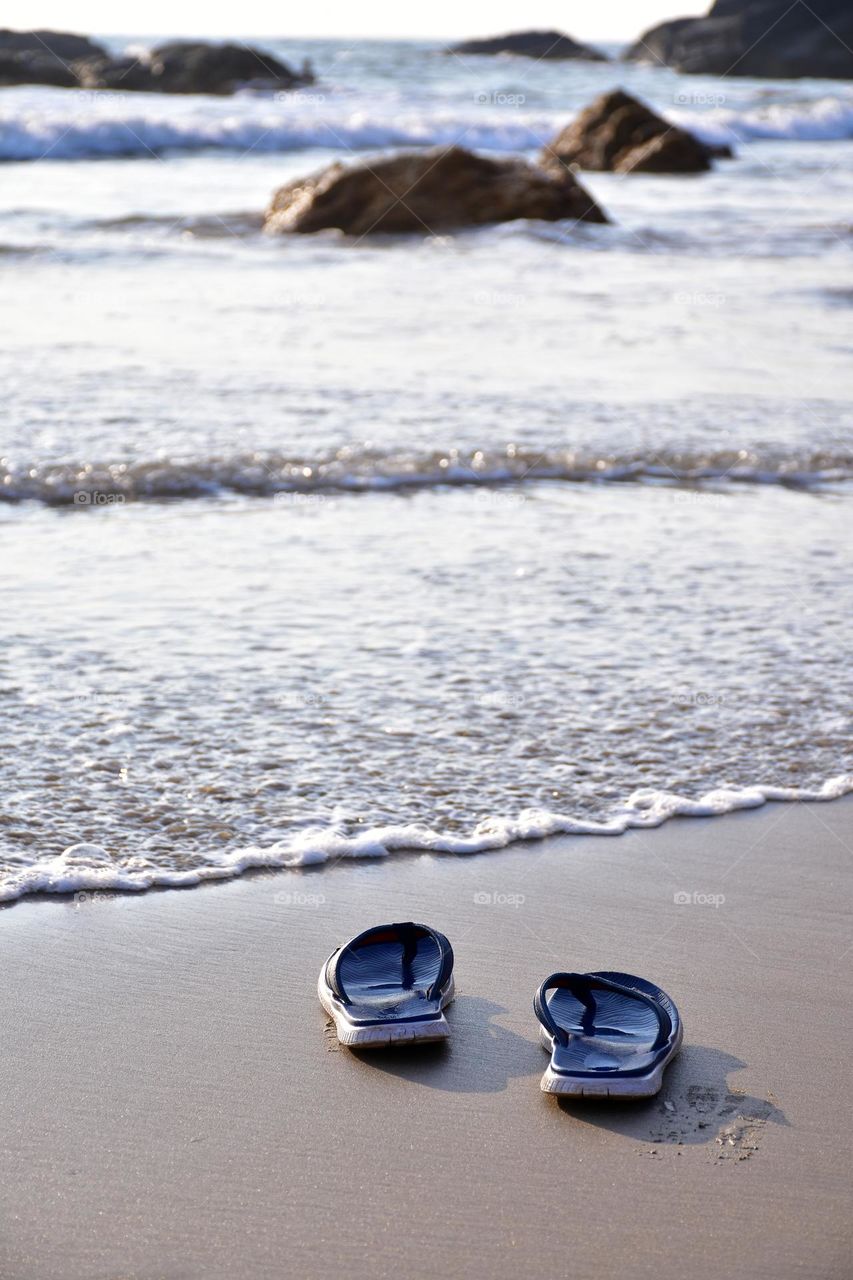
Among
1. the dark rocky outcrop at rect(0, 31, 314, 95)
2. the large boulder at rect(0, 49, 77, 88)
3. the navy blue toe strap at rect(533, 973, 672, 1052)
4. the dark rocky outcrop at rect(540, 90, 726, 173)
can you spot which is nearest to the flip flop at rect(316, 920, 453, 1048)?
the navy blue toe strap at rect(533, 973, 672, 1052)

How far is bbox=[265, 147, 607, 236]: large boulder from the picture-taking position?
44.5 feet

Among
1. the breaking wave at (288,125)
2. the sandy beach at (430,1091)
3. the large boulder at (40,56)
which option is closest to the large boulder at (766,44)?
the large boulder at (40,56)

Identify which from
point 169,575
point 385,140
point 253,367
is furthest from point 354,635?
point 385,140

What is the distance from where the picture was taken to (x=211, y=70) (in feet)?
111

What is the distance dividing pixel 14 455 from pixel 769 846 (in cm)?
391

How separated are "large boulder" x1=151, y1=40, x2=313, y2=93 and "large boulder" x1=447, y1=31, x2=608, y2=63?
12.7 meters

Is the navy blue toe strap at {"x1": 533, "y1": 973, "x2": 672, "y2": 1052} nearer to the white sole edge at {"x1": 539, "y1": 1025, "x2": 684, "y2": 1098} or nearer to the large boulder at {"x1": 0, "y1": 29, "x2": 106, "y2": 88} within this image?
the white sole edge at {"x1": 539, "y1": 1025, "x2": 684, "y2": 1098}

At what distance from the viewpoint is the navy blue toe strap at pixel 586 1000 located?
2.28m

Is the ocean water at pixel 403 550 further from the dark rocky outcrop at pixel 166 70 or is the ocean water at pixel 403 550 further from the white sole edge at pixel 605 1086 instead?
the dark rocky outcrop at pixel 166 70

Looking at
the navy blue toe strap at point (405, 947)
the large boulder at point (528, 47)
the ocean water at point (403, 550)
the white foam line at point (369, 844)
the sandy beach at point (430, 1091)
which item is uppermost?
the large boulder at point (528, 47)

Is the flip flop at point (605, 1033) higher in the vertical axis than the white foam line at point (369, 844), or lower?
higher

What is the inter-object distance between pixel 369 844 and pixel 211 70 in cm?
3444

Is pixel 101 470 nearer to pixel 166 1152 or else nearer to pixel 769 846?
pixel 769 846

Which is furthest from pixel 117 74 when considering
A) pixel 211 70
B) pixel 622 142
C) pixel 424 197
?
pixel 424 197
